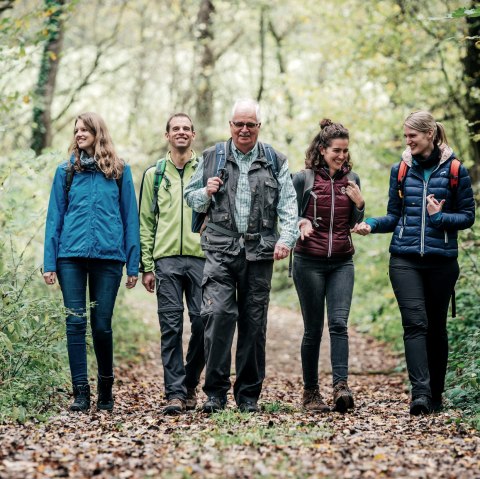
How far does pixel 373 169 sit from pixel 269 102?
1019 cm

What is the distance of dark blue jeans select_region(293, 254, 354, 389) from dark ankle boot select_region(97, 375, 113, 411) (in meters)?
1.67

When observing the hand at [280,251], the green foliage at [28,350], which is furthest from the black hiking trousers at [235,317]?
the green foliage at [28,350]

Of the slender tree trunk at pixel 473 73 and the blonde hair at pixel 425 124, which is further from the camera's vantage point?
the slender tree trunk at pixel 473 73

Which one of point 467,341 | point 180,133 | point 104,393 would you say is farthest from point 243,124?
point 467,341

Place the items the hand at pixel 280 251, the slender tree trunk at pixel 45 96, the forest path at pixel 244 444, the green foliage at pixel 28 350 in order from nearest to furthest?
the forest path at pixel 244 444
the hand at pixel 280 251
the green foliage at pixel 28 350
the slender tree trunk at pixel 45 96

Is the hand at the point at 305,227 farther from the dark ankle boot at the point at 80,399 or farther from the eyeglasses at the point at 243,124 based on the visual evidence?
the dark ankle boot at the point at 80,399

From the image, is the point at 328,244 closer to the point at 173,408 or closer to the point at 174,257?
the point at 174,257

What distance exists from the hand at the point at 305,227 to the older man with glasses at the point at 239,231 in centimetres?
25

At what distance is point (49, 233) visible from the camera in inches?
239

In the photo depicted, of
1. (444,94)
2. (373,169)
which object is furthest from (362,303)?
(444,94)

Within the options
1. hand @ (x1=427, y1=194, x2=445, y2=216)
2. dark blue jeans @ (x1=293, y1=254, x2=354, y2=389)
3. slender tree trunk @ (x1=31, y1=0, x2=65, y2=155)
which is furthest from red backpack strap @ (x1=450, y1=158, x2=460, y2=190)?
slender tree trunk @ (x1=31, y1=0, x2=65, y2=155)

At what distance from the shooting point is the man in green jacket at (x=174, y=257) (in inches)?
247

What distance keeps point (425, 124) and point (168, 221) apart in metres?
2.27

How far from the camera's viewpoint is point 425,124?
6.11 m
